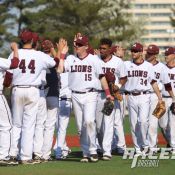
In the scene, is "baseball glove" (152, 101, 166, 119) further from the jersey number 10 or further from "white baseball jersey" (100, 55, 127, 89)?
the jersey number 10

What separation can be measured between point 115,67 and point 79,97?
138 centimetres

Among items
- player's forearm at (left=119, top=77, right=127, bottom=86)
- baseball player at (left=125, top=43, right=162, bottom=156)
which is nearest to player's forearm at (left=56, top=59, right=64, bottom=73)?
player's forearm at (left=119, top=77, right=127, bottom=86)

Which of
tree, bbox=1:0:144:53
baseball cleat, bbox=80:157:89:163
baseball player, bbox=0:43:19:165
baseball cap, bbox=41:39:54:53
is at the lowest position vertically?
baseball cleat, bbox=80:157:89:163

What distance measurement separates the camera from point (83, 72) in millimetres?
10469

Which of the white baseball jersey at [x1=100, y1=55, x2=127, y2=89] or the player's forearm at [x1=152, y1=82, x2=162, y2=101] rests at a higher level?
the white baseball jersey at [x1=100, y1=55, x2=127, y2=89]

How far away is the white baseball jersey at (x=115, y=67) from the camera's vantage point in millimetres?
11468

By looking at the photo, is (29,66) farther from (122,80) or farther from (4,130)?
(122,80)

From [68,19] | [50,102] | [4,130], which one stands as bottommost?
[4,130]

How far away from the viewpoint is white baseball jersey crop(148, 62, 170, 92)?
1205 cm

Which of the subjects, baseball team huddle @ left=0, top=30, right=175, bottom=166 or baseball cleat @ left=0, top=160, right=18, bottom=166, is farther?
baseball team huddle @ left=0, top=30, right=175, bottom=166

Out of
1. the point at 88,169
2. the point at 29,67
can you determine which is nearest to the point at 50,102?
the point at 29,67

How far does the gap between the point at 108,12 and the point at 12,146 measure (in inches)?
1621

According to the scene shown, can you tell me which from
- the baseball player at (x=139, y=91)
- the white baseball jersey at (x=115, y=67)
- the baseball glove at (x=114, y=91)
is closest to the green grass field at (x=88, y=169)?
the baseball player at (x=139, y=91)

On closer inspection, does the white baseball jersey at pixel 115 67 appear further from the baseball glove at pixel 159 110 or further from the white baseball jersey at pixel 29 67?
the white baseball jersey at pixel 29 67
